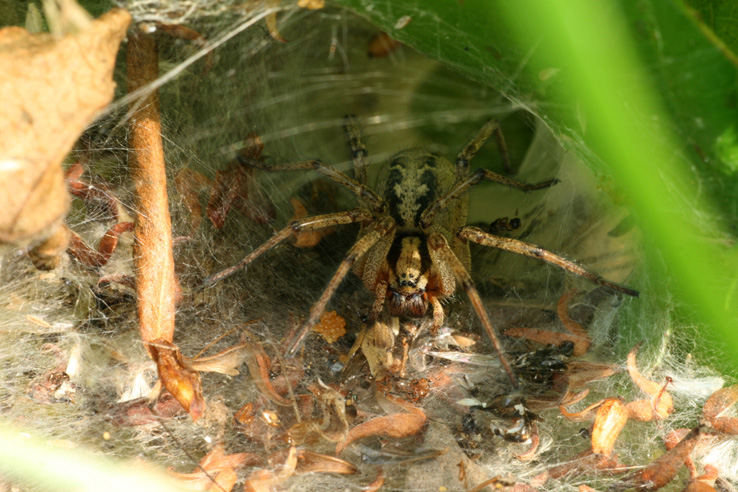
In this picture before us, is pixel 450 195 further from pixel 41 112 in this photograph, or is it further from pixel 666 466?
pixel 41 112

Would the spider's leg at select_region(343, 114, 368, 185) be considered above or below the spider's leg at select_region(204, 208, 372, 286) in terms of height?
above

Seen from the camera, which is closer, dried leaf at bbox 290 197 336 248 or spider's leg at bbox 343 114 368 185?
dried leaf at bbox 290 197 336 248

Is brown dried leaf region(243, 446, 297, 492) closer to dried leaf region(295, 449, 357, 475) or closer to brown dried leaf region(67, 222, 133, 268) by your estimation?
dried leaf region(295, 449, 357, 475)

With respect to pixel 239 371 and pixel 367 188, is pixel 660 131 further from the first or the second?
pixel 239 371

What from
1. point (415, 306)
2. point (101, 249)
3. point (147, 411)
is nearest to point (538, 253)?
point (415, 306)

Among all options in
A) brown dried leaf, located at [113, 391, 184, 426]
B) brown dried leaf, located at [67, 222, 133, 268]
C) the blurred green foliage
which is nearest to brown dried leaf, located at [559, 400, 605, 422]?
the blurred green foliage

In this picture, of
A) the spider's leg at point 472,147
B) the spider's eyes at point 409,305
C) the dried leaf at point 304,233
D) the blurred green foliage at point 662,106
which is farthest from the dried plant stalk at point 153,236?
the spider's leg at point 472,147
